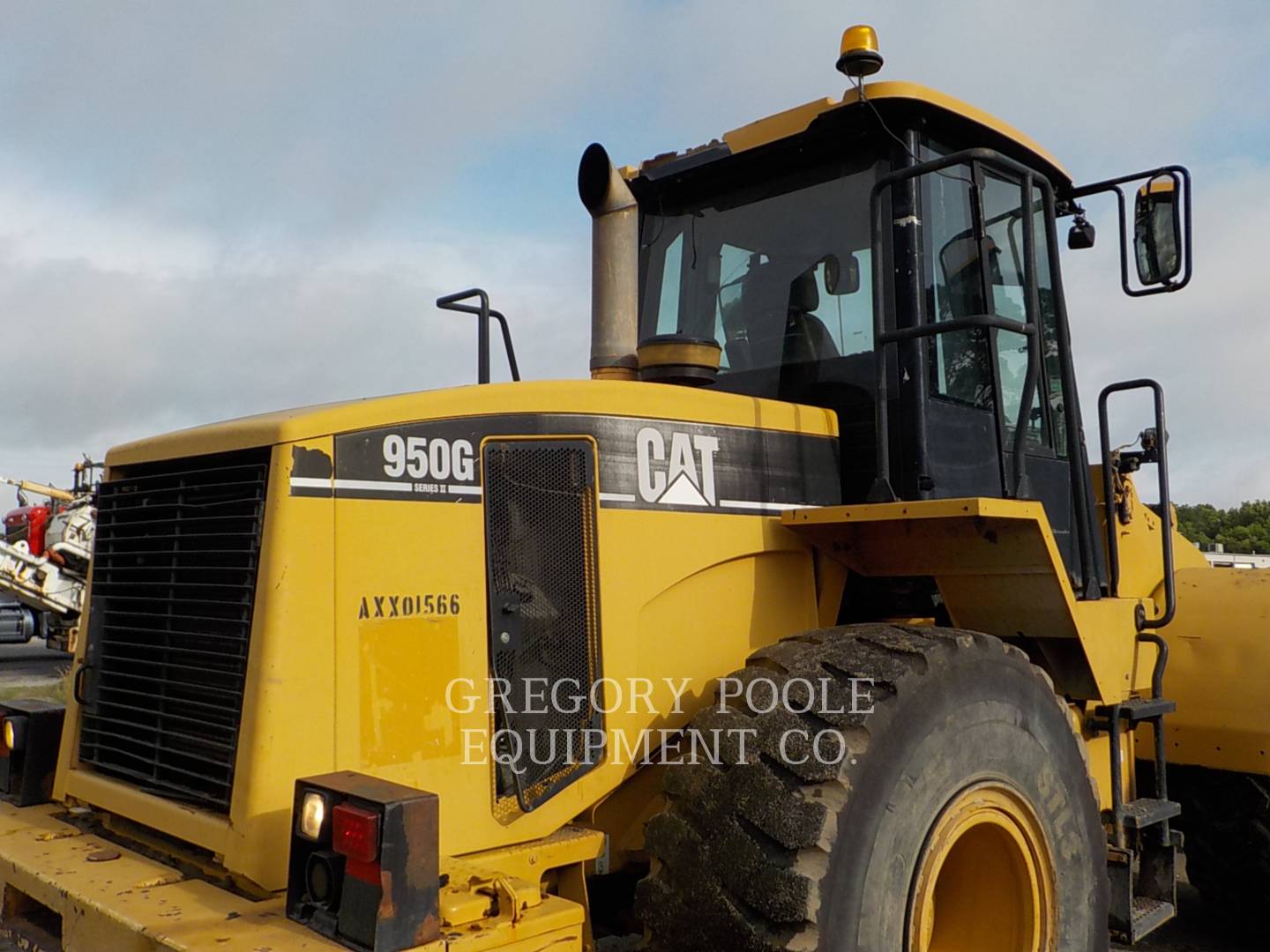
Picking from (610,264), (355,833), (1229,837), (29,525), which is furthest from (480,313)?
(29,525)

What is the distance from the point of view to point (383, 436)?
9.28 feet

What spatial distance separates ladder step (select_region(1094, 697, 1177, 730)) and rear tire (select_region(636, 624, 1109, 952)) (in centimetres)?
79

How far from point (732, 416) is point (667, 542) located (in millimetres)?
490

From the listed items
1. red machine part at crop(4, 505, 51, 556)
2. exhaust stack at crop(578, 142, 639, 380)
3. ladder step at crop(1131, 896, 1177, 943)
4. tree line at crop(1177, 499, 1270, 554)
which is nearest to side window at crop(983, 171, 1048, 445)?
exhaust stack at crop(578, 142, 639, 380)

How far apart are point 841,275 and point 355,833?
2.61 metres

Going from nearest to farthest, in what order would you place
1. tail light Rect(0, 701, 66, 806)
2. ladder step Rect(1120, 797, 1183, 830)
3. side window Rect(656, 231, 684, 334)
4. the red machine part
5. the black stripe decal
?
the black stripe decal, tail light Rect(0, 701, 66, 806), ladder step Rect(1120, 797, 1183, 830), side window Rect(656, 231, 684, 334), the red machine part

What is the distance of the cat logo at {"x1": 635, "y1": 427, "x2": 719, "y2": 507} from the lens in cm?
328

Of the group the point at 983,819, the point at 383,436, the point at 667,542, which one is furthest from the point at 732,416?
the point at 983,819

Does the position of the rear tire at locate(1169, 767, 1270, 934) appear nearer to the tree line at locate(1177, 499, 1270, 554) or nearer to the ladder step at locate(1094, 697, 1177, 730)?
the ladder step at locate(1094, 697, 1177, 730)

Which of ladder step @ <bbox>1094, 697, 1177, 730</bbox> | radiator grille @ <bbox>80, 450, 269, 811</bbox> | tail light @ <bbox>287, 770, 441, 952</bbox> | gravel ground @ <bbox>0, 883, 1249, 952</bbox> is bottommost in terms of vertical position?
gravel ground @ <bbox>0, 883, 1249, 952</bbox>

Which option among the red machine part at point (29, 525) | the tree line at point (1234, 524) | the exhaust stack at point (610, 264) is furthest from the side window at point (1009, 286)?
the tree line at point (1234, 524)

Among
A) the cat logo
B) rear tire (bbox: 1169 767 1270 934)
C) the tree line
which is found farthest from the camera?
the tree line

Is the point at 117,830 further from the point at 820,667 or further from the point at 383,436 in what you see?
the point at 820,667

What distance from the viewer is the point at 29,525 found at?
17969 millimetres
